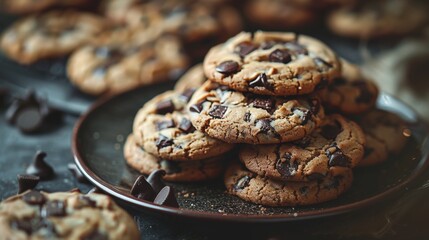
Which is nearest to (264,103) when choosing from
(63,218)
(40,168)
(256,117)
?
(256,117)

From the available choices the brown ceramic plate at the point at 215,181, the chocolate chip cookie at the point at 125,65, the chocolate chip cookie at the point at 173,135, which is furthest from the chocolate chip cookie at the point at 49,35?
the chocolate chip cookie at the point at 173,135

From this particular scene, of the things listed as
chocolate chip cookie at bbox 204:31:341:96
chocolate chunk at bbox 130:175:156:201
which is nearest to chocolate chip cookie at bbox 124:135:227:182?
chocolate chunk at bbox 130:175:156:201

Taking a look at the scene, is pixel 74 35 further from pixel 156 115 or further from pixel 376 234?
pixel 376 234

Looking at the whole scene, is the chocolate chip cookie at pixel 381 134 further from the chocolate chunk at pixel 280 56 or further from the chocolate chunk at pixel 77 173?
the chocolate chunk at pixel 77 173

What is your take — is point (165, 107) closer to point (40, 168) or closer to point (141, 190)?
point (141, 190)

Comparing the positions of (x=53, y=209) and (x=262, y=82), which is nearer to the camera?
(x=53, y=209)

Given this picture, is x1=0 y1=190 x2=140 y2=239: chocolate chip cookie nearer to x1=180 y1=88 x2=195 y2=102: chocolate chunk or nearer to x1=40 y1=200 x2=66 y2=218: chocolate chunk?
x1=40 y1=200 x2=66 y2=218: chocolate chunk
